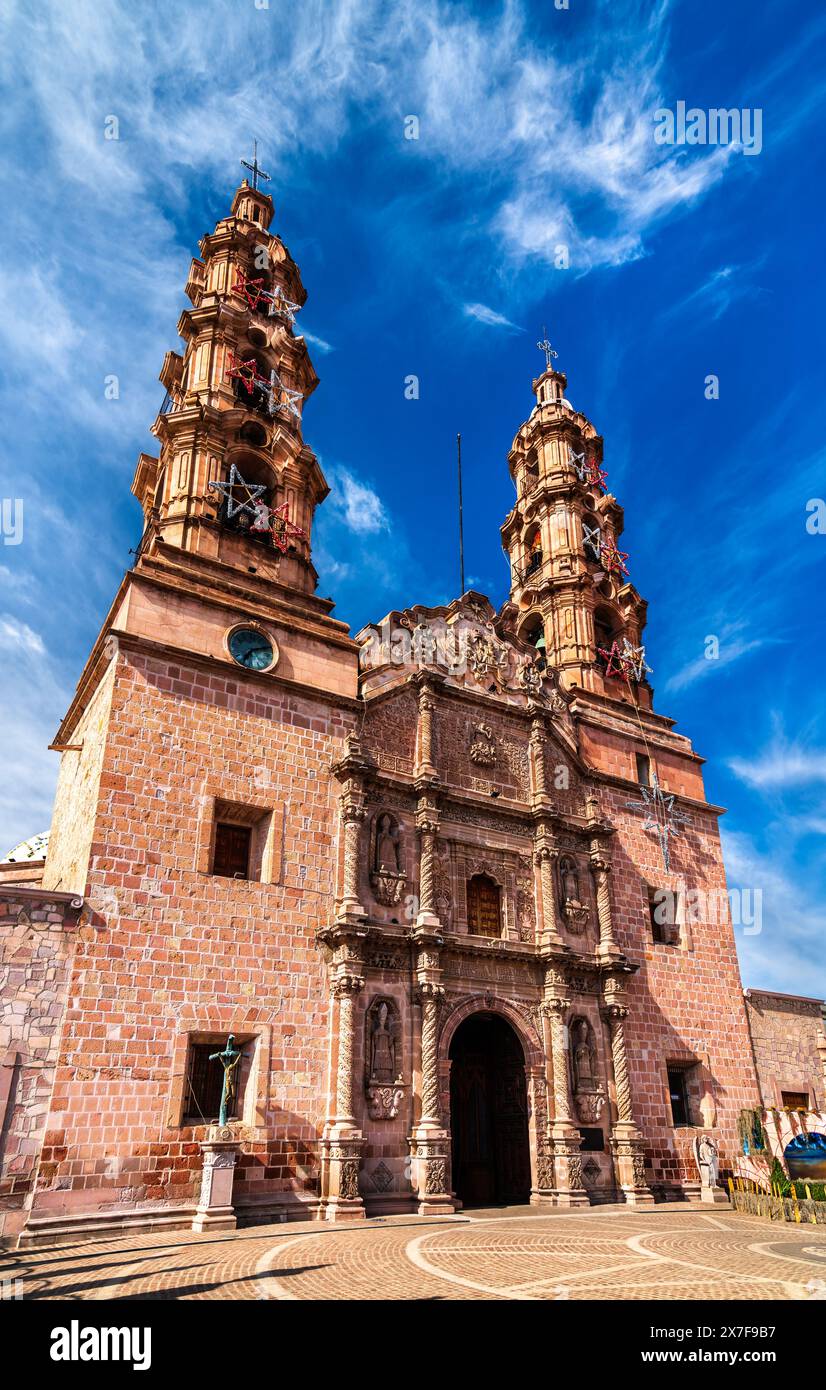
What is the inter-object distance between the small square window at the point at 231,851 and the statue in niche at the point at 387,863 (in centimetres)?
283

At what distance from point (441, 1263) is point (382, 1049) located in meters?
7.37

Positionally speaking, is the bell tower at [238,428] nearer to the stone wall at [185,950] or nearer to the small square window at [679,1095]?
the stone wall at [185,950]

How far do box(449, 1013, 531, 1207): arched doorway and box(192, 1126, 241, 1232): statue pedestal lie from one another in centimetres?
719

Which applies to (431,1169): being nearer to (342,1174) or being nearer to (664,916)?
(342,1174)

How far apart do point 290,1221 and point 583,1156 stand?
761 centimetres

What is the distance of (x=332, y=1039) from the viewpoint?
17.4 metres

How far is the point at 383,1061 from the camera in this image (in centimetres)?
1786

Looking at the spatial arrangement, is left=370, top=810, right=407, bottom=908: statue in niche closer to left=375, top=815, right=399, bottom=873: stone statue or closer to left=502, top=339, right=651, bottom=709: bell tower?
left=375, top=815, right=399, bottom=873: stone statue

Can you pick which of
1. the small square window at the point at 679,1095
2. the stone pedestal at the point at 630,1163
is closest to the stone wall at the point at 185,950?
the stone pedestal at the point at 630,1163

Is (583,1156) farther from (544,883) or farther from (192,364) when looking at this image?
(192,364)

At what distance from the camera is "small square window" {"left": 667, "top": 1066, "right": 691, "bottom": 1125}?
76.2ft

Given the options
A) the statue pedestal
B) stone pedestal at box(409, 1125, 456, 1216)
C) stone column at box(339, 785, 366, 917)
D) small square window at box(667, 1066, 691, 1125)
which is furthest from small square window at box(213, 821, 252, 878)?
small square window at box(667, 1066, 691, 1125)

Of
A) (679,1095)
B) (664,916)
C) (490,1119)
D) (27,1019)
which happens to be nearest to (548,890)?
(664,916)
